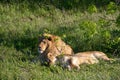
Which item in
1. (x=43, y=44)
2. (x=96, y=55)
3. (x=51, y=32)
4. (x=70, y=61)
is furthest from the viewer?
(x=51, y=32)

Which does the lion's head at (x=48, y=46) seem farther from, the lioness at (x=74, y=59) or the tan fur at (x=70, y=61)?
the tan fur at (x=70, y=61)

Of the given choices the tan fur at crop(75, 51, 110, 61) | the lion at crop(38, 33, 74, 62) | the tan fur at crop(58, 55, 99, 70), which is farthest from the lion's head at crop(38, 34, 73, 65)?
the tan fur at crop(75, 51, 110, 61)

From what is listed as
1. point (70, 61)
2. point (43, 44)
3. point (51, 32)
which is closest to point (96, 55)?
point (70, 61)

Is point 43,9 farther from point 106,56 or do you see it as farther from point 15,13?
point 106,56

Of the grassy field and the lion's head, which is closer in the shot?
the grassy field

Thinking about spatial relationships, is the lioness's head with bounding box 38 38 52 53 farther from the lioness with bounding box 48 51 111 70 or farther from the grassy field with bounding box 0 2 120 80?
the grassy field with bounding box 0 2 120 80

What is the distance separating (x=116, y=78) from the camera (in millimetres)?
8844

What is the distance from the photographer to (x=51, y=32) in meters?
12.1

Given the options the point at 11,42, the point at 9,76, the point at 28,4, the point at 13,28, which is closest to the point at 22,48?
the point at 11,42

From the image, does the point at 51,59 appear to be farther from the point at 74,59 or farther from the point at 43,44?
the point at 74,59

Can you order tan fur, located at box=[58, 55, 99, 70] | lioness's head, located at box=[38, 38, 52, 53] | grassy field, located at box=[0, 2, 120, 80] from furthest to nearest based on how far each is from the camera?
lioness's head, located at box=[38, 38, 52, 53] < tan fur, located at box=[58, 55, 99, 70] < grassy field, located at box=[0, 2, 120, 80]

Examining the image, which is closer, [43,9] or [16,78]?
[16,78]

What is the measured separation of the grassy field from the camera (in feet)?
29.1

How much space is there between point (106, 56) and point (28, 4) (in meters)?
4.51
